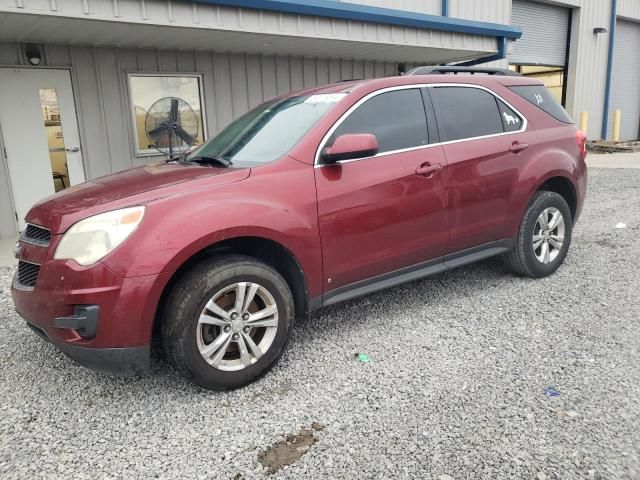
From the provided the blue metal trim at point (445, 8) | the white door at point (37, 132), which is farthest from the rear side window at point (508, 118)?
the blue metal trim at point (445, 8)

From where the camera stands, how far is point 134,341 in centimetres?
261

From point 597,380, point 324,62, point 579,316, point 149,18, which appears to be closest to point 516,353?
point 597,380

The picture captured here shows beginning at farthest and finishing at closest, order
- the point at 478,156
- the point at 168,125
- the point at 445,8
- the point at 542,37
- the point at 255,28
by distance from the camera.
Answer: the point at 542,37 → the point at 445,8 → the point at 168,125 → the point at 255,28 → the point at 478,156

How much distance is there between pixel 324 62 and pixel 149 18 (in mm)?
4671

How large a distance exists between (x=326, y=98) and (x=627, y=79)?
A: 2061cm

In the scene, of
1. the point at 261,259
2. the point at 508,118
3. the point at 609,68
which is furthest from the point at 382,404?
the point at 609,68

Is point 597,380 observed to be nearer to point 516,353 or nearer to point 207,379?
point 516,353

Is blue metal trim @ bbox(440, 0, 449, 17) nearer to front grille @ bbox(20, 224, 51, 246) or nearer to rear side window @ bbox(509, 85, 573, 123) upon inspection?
rear side window @ bbox(509, 85, 573, 123)

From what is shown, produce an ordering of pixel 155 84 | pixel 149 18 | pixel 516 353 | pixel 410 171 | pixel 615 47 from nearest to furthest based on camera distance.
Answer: pixel 516 353
pixel 410 171
pixel 149 18
pixel 155 84
pixel 615 47

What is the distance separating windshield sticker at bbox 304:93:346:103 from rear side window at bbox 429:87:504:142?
2.74 feet

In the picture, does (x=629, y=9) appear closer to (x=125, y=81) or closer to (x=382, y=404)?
A: (x=125, y=81)

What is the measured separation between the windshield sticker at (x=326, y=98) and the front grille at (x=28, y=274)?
211cm

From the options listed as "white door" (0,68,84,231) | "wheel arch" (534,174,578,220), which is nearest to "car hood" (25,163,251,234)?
"wheel arch" (534,174,578,220)

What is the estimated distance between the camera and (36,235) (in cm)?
287
